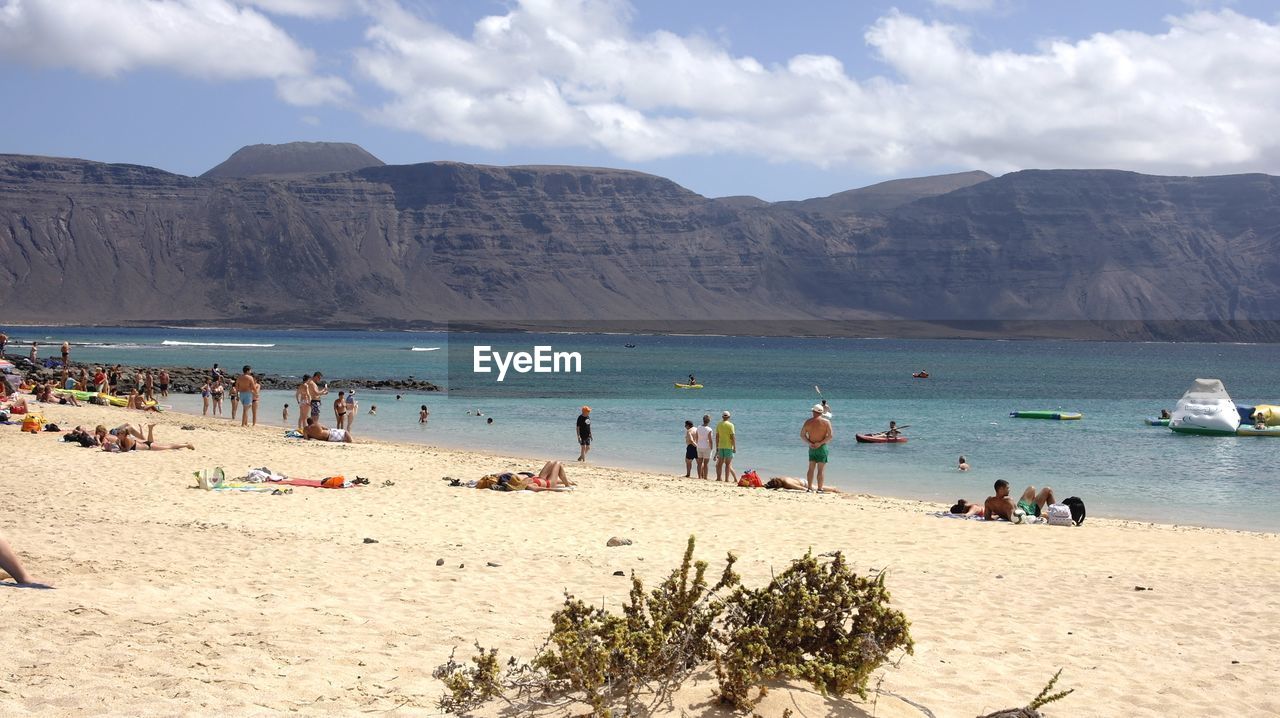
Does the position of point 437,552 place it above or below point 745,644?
below

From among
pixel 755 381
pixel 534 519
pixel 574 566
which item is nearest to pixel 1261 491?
pixel 534 519

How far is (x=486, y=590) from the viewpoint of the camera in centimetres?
840

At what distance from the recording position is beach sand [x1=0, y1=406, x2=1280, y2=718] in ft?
18.6

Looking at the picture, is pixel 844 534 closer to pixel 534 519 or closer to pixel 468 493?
pixel 534 519

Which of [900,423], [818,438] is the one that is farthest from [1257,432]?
[818,438]

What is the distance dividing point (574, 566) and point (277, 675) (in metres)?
4.13

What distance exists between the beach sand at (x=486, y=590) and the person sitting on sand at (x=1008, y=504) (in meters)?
0.70

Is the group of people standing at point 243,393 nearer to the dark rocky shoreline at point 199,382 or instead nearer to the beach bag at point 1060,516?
the dark rocky shoreline at point 199,382

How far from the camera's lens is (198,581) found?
797 cm

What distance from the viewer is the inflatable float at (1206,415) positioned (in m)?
34.4

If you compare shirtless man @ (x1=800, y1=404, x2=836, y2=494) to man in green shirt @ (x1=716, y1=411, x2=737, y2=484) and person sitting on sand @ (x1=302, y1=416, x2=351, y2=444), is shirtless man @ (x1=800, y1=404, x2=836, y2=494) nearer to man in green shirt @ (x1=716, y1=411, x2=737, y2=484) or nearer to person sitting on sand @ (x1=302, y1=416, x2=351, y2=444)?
man in green shirt @ (x1=716, y1=411, x2=737, y2=484)

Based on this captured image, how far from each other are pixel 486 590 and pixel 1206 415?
32852mm

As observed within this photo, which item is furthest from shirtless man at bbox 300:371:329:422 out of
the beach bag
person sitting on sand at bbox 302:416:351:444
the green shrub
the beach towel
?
the green shrub

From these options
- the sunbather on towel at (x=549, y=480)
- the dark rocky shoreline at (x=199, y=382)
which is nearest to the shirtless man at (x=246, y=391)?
the sunbather on towel at (x=549, y=480)
